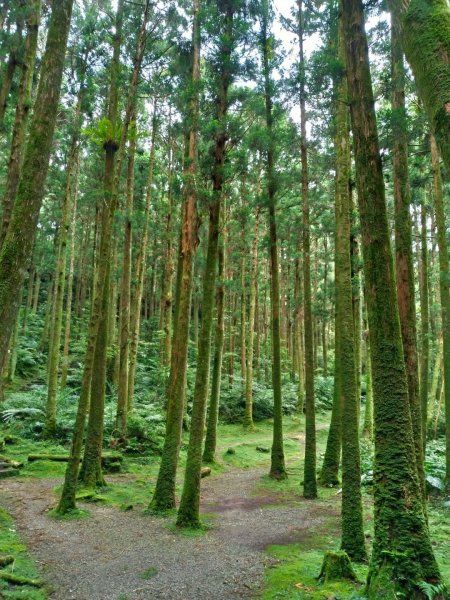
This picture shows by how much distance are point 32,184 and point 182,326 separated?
221 inches

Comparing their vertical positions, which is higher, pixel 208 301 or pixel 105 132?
pixel 105 132

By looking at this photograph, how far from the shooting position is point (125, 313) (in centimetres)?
1331

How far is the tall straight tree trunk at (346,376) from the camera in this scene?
668 centimetres

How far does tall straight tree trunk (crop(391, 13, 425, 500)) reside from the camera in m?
5.67

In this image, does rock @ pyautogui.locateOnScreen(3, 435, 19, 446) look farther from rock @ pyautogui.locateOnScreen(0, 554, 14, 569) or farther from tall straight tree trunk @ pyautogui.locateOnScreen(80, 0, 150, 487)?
rock @ pyautogui.locateOnScreen(0, 554, 14, 569)

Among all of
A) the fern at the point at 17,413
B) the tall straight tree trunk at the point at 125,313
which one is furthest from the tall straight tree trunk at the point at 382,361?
the fern at the point at 17,413

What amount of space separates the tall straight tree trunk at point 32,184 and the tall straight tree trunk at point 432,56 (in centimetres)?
318

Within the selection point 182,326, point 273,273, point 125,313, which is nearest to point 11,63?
point 182,326

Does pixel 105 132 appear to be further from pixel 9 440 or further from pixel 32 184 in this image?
pixel 9 440

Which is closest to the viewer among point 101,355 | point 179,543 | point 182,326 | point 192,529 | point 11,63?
point 179,543

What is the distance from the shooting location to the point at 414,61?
2.42 m

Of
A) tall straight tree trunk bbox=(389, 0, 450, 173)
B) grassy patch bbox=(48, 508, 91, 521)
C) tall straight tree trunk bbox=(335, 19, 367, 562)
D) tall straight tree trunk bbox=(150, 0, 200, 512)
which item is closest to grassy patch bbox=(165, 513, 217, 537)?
tall straight tree trunk bbox=(150, 0, 200, 512)

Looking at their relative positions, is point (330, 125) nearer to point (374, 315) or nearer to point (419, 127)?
point (419, 127)

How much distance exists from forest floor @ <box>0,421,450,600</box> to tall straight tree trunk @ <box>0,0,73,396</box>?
3.69 m
